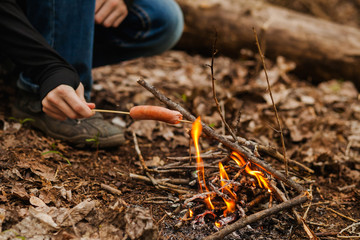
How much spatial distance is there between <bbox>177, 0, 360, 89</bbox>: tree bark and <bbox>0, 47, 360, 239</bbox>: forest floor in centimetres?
62

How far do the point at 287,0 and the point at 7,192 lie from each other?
721 cm

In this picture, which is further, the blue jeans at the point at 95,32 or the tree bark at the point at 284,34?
the tree bark at the point at 284,34

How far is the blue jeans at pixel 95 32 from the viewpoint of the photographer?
8.02 ft

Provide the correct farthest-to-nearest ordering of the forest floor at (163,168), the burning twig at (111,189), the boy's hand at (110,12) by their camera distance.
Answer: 1. the boy's hand at (110,12)
2. the burning twig at (111,189)
3. the forest floor at (163,168)

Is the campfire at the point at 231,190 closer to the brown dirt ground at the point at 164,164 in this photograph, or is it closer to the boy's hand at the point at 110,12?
the brown dirt ground at the point at 164,164

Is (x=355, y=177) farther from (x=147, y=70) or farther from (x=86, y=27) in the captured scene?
(x=147, y=70)

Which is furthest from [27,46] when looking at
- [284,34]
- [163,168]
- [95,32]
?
[284,34]

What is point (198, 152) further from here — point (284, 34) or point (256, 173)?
point (284, 34)

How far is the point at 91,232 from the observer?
64.6 inches

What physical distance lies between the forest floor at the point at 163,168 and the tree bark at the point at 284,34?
2.03 ft

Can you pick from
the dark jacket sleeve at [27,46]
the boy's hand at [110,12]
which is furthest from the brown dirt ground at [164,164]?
the boy's hand at [110,12]

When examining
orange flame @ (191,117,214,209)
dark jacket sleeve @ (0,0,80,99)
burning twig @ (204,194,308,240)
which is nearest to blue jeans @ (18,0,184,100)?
dark jacket sleeve @ (0,0,80,99)

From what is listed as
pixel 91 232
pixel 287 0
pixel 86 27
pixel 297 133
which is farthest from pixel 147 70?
pixel 287 0

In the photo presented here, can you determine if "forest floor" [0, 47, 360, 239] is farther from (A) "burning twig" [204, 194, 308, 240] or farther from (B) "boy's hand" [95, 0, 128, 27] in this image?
(B) "boy's hand" [95, 0, 128, 27]
